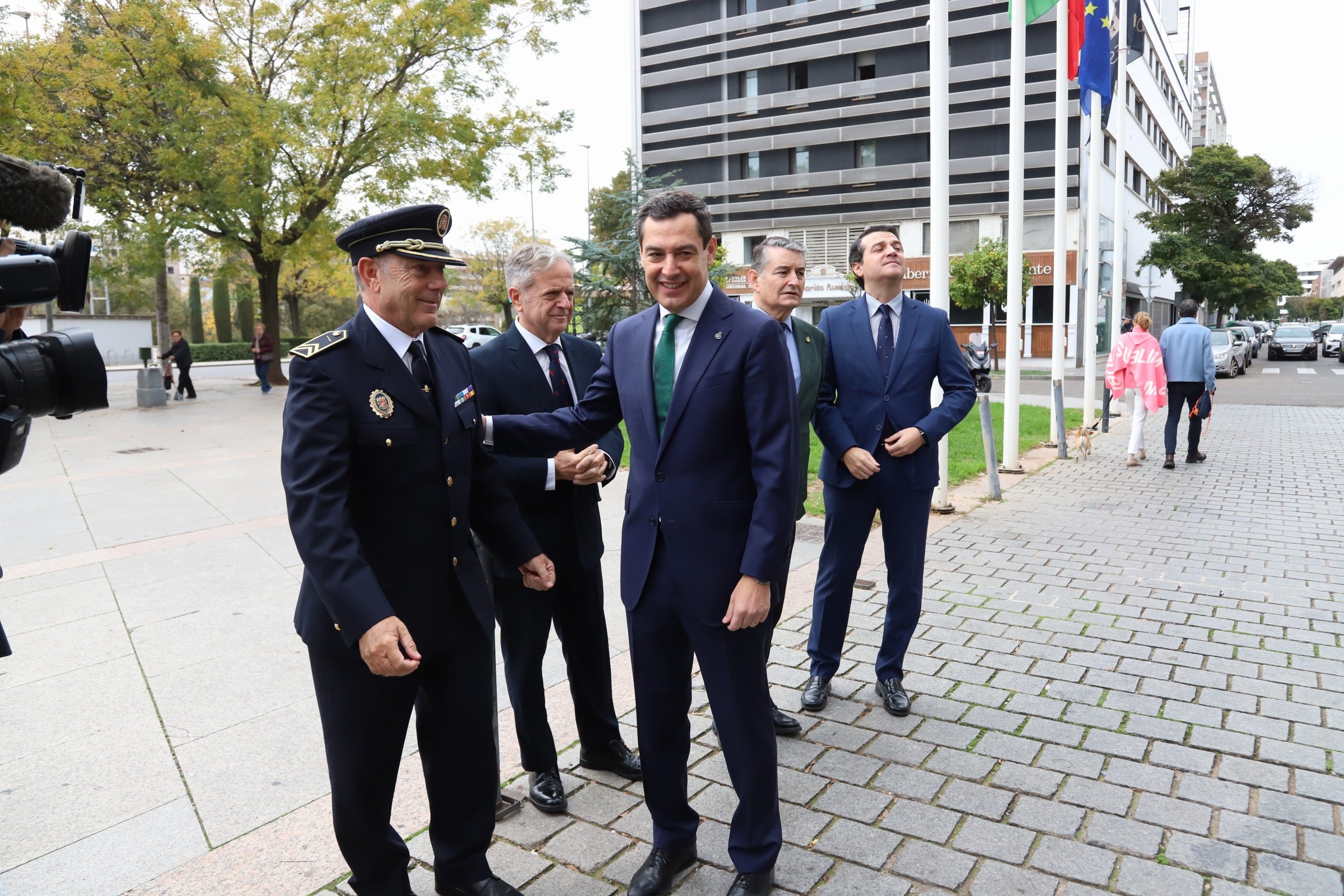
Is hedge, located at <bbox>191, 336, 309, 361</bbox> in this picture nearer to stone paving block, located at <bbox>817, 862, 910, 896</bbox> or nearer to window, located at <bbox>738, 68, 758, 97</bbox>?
window, located at <bbox>738, 68, 758, 97</bbox>

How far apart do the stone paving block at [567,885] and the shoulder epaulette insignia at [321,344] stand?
5.88ft

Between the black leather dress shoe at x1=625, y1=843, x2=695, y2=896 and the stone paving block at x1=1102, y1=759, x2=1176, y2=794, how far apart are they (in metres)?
1.73

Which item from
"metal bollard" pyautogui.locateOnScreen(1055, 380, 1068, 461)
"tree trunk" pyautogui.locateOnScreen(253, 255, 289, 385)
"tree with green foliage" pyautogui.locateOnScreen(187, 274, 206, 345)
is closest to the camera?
"metal bollard" pyautogui.locateOnScreen(1055, 380, 1068, 461)

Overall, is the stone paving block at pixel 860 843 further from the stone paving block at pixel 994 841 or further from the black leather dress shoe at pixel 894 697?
the black leather dress shoe at pixel 894 697

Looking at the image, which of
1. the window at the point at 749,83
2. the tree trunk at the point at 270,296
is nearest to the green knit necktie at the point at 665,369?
the tree trunk at the point at 270,296

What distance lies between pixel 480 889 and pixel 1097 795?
2251mm

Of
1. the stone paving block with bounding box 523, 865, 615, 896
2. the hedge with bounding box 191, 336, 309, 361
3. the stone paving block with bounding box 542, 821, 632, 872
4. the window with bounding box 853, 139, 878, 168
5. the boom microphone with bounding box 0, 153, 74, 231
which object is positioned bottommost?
the stone paving block with bounding box 523, 865, 615, 896

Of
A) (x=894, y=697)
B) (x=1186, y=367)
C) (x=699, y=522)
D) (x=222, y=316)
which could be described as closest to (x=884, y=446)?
(x=894, y=697)

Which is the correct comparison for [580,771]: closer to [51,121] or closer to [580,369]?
[580,369]

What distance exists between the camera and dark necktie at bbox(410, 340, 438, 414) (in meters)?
2.63

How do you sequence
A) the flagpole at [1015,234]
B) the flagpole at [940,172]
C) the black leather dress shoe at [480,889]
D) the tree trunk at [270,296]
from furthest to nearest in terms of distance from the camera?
the tree trunk at [270,296] → the flagpole at [1015,234] → the flagpole at [940,172] → the black leather dress shoe at [480,889]

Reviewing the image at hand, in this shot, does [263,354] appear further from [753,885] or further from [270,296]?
[753,885]

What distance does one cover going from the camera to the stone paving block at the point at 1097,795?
129 inches

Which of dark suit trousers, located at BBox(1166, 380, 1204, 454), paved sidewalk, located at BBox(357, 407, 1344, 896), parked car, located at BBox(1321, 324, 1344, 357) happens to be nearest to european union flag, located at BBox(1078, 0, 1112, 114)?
dark suit trousers, located at BBox(1166, 380, 1204, 454)
